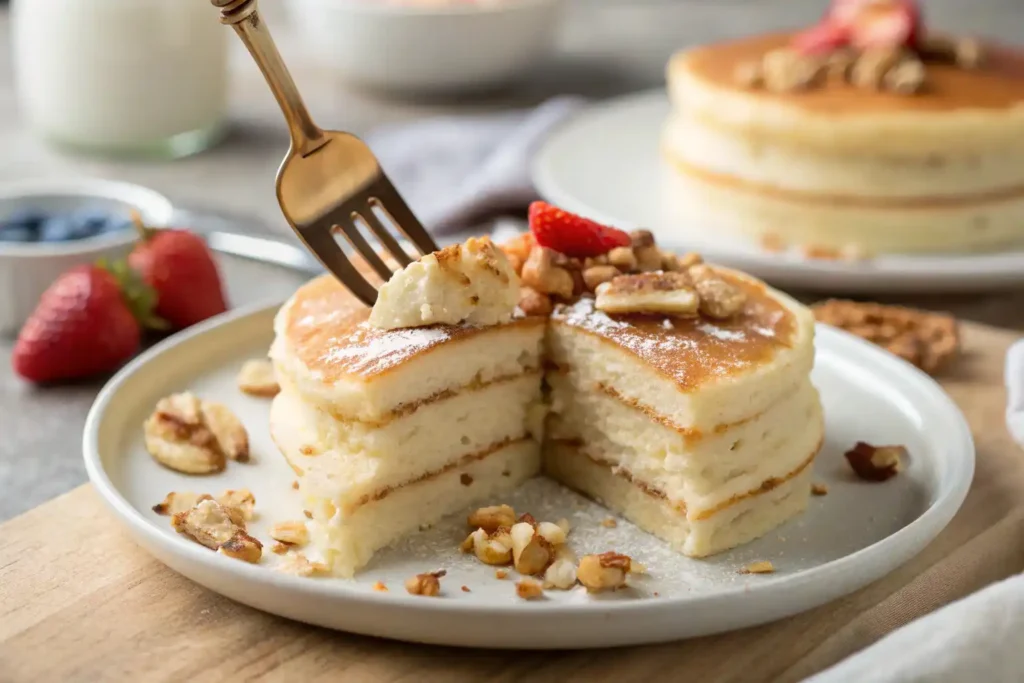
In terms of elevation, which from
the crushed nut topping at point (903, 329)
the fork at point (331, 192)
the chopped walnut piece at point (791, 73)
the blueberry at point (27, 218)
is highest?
the fork at point (331, 192)

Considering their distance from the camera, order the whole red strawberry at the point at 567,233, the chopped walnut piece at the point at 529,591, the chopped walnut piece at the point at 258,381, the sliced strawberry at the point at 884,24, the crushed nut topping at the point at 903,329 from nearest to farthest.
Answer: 1. the chopped walnut piece at the point at 529,591
2. the whole red strawberry at the point at 567,233
3. the chopped walnut piece at the point at 258,381
4. the crushed nut topping at the point at 903,329
5. the sliced strawberry at the point at 884,24

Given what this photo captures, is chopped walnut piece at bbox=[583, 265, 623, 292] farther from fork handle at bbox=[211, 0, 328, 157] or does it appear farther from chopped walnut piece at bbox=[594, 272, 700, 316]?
fork handle at bbox=[211, 0, 328, 157]

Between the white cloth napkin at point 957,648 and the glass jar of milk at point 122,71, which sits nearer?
the white cloth napkin at point 957,648

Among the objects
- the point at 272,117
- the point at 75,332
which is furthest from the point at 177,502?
the point at 272,117

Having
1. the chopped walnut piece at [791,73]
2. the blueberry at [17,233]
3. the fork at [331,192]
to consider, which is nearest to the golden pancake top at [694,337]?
the fork at [331,192]

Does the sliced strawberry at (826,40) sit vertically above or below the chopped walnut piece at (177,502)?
above

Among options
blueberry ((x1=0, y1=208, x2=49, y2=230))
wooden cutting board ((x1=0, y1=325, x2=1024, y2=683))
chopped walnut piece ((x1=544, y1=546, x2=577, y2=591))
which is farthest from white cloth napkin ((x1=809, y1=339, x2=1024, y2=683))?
blueberry ((x1=0, y1=208, x2=49, y2=230))

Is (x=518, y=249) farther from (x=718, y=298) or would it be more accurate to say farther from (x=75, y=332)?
(x=75, y=332)

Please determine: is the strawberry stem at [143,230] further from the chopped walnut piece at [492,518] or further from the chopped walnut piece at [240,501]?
the chopped walnut piece at [492,518]
